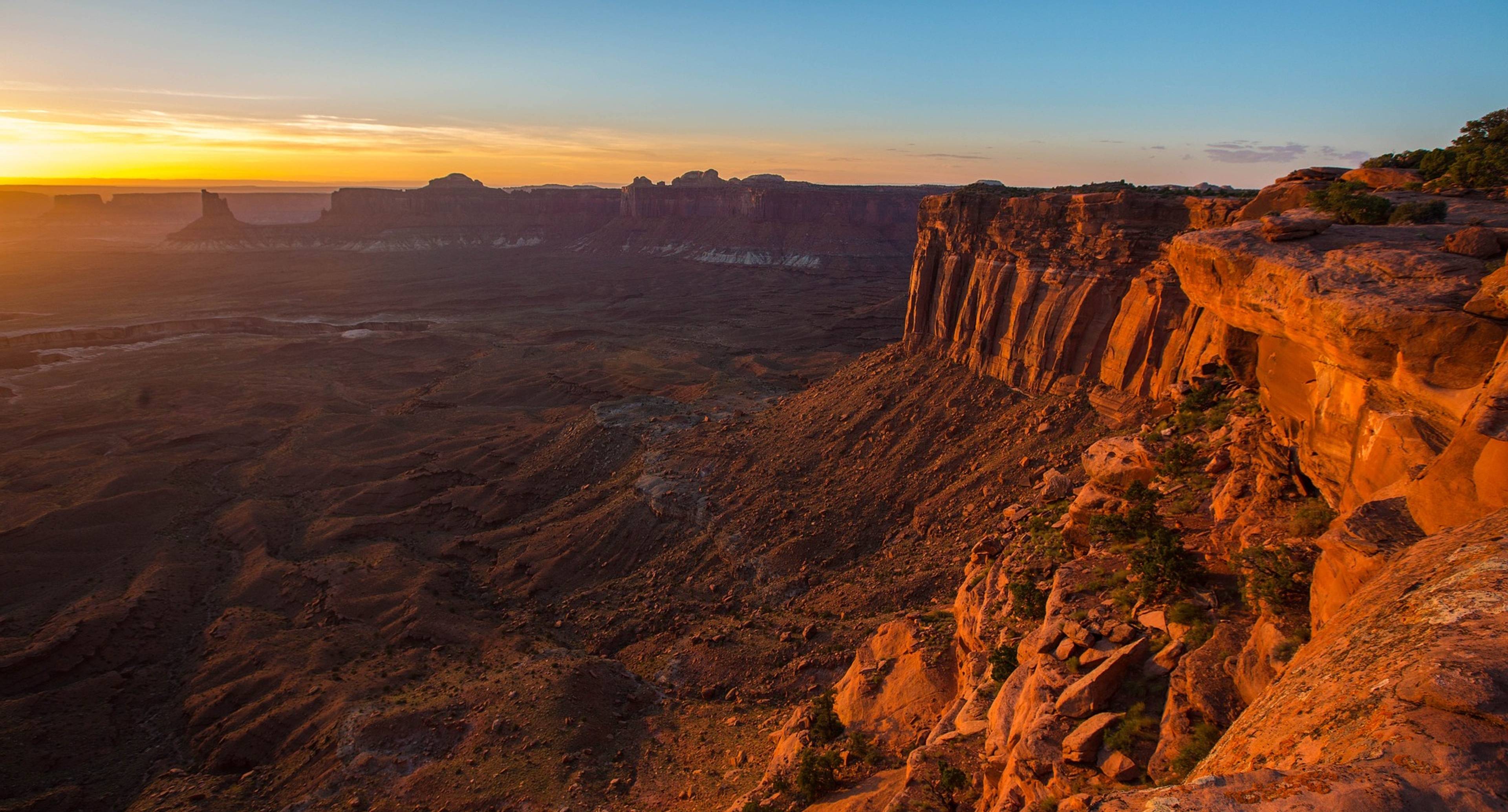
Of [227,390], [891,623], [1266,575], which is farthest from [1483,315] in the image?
[227,390]

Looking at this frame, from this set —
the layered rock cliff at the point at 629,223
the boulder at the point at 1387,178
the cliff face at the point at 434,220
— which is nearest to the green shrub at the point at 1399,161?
the boulder at the point at 1387,178

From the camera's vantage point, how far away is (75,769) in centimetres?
2059

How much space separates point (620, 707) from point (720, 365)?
4697 centimetres

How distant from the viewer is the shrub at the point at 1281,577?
32.3ft

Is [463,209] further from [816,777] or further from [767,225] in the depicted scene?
[816,777]

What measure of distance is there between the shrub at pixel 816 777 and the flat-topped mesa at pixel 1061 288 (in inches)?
544

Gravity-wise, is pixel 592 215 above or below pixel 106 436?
above

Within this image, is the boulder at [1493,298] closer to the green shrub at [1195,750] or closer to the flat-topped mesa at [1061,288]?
the green shrub at [1195,750]

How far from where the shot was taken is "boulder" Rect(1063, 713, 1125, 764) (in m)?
9.38

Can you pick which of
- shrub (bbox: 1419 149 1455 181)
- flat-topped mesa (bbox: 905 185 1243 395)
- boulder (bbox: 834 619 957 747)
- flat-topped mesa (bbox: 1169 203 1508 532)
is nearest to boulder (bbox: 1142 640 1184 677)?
flat-topped mesa (bbox: 1169 203 1508 532)

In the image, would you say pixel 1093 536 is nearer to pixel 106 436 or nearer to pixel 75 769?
pixel 75 769

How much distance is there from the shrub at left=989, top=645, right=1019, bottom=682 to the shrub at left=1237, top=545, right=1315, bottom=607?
420 cm

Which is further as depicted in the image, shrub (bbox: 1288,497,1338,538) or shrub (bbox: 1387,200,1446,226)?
shrub (bbox: 1387,200,1446,226)

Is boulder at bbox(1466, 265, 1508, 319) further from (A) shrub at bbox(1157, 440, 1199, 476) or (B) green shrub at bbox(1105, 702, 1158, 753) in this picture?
(A) shrub at bbox(1157, 440, 1199, 476)
